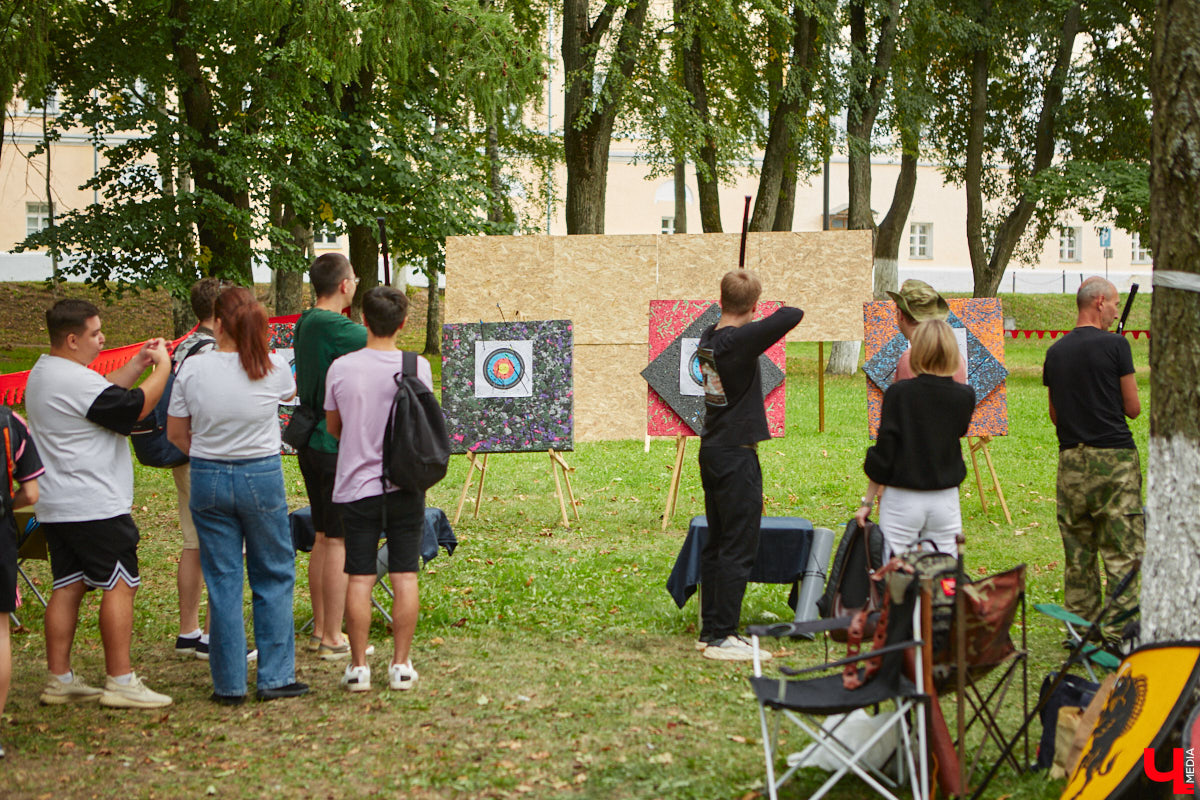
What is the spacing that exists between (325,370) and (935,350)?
102 inches

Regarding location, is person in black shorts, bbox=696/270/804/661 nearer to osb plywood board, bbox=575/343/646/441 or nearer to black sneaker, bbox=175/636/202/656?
black sneaker, bbox=175/636/202/656

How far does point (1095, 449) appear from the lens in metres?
4.96

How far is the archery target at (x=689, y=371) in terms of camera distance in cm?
791

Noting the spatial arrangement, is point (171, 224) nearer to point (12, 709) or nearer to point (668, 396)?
point (668, 396)

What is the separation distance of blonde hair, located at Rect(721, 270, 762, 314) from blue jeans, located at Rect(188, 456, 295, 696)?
2082 mm

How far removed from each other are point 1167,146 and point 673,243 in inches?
239

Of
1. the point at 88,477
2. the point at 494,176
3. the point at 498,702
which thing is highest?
the point at 494,176

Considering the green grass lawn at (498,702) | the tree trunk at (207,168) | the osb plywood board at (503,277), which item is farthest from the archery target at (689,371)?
the tree trunk at (207,168)

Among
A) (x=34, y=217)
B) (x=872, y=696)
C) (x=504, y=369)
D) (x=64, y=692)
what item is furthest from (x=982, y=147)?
(x=34, y=217)

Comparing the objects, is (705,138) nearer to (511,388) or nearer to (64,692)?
(511,388)

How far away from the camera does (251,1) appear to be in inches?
398

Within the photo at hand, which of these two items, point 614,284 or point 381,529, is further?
point 614,284

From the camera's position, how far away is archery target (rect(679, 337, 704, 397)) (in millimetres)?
7914

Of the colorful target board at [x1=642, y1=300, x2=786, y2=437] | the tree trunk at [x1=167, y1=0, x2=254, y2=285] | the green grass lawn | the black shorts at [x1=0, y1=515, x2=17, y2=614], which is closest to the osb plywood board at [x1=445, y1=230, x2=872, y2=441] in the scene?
the colorful target board at [x1=642, y1=300, x2=786, y2=437]
